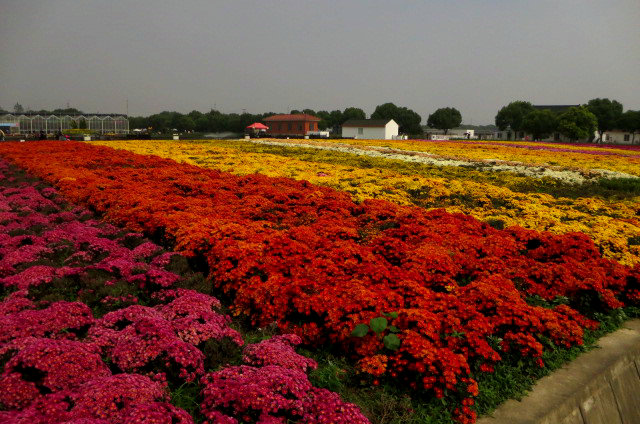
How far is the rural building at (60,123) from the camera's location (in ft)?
230

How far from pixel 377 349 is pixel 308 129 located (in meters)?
90.7

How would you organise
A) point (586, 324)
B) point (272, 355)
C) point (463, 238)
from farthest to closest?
point (463, 238), point (586, 324), point (272, 355)

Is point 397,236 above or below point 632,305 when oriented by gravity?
above

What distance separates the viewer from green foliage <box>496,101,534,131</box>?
342 feet

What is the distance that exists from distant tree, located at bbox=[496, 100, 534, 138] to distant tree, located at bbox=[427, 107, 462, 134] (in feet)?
34.9

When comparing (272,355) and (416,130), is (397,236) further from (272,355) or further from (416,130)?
(416,130)

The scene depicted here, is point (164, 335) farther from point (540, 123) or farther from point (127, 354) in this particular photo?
point (540, 123)

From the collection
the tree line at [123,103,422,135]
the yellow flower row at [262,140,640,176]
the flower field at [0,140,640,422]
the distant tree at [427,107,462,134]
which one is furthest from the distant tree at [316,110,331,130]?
the flower field at [0,140,640,422]

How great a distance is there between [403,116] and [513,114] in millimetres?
26522

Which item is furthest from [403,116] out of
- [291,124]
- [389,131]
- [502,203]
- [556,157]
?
[502,203]

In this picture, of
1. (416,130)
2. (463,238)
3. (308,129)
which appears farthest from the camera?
(416,130)

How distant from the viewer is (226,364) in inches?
162

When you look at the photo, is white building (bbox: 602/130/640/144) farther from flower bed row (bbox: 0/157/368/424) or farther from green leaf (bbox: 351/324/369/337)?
flower bed row (bbox: 0/157/368/424)

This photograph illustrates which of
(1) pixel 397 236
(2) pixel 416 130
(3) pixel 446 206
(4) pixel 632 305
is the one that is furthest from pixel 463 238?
(2) pixel 416 130
